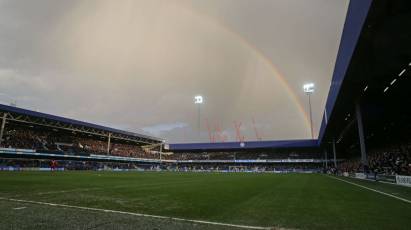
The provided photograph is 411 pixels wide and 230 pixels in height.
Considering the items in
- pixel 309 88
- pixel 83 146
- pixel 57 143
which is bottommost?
pixel 83 146

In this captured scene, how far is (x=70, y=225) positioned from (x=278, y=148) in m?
91.1

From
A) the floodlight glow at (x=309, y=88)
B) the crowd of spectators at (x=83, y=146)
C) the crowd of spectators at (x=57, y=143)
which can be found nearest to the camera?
the crowd of spectators at (x=57, y=143)

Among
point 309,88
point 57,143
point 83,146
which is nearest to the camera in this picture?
point 309,88

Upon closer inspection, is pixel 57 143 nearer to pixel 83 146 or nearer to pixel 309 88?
pixel 83 146

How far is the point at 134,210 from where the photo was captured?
798 cm

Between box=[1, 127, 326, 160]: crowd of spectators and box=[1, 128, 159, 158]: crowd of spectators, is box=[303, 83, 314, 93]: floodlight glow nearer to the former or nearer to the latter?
box=[1, 127, 326, 160]: crowd of spectators

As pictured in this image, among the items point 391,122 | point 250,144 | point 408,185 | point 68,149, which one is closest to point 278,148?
point 250,144

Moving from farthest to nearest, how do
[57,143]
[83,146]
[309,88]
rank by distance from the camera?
[83,146], [57,143], [309,88]

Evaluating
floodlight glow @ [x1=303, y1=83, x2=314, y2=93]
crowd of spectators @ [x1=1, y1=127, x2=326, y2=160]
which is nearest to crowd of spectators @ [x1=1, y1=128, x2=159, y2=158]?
crowd of spectators @ [x1=1, y1=127, x2=326, y2=160]

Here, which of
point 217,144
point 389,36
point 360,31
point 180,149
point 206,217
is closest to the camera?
point 206,217

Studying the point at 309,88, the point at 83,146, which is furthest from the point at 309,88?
the point at 83,146

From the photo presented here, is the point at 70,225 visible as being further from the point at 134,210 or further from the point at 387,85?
the point at 387,85

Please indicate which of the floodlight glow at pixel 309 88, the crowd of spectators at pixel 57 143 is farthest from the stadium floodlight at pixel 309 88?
the crowd of spectators at pixel 57 143

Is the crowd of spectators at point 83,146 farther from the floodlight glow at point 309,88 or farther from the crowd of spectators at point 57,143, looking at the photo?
the floodlight glow at point 309,88
